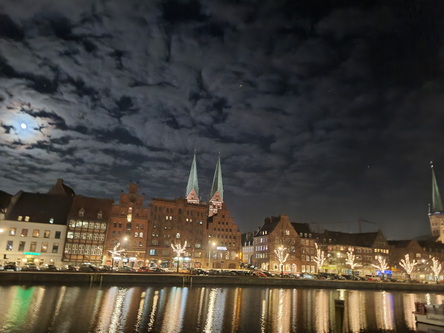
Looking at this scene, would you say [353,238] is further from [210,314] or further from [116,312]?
[116,312]

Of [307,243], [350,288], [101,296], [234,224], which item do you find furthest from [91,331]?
[307,243]

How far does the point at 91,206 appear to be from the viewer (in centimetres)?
10312

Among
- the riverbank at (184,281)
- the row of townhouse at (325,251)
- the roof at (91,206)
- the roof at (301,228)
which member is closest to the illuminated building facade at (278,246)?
the row of townhouse at (325,251)

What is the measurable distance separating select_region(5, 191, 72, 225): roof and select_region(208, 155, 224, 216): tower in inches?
3289

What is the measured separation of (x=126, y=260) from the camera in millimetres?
103312

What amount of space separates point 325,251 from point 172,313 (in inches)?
4220

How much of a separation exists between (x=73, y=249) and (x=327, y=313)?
74.1m

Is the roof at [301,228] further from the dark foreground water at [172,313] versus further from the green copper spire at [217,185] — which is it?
the dark foreground water at [172,313]

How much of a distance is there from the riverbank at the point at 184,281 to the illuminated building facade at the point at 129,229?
3457 centimetres

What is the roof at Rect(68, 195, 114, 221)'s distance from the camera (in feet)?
329

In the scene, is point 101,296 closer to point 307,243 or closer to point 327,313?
point 327,313

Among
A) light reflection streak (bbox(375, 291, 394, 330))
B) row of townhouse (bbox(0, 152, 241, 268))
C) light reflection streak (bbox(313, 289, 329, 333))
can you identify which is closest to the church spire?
row of townhouse (bbox(0, 152, 241, 268))

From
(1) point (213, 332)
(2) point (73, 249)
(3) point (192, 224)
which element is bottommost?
(1) point (213, 332)

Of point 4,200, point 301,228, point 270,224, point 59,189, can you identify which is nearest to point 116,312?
point 4,200
